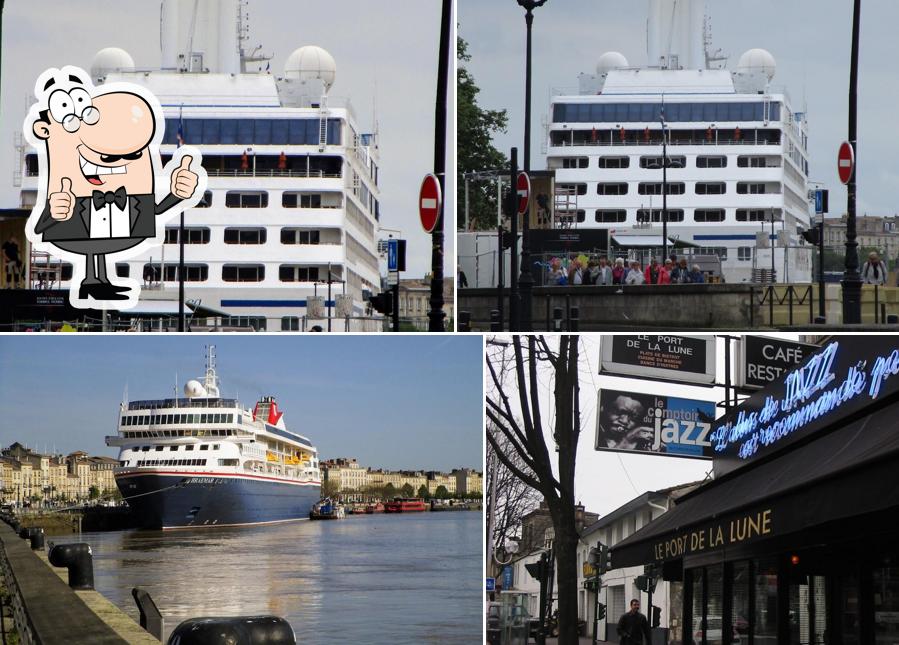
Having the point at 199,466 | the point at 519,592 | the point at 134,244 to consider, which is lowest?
the point at 519,592

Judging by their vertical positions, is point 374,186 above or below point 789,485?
above

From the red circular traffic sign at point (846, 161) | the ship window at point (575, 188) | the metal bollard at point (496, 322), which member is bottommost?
the metal bollard at point (496, 322)

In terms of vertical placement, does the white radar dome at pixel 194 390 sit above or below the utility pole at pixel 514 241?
below

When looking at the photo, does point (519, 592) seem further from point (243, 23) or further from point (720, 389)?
point (243, 23)

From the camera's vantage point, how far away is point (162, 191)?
1736cm

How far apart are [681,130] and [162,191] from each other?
37127 mm

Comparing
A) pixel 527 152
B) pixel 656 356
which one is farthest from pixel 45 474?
pixel 527 152

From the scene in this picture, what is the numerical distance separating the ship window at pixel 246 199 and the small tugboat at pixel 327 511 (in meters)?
32.3

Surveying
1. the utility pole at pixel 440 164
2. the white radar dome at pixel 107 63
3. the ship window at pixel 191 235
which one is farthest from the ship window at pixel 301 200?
the utility pole at pixel 440 164

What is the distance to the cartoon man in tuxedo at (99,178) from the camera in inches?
667

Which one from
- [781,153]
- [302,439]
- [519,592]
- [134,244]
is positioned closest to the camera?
[519,592]

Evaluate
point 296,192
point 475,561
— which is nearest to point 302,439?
point 475,561

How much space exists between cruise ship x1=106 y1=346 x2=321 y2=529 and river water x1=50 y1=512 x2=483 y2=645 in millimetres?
565

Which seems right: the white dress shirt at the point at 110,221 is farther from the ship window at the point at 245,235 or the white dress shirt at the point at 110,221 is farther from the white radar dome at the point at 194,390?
the ship window at the point at 245,235
